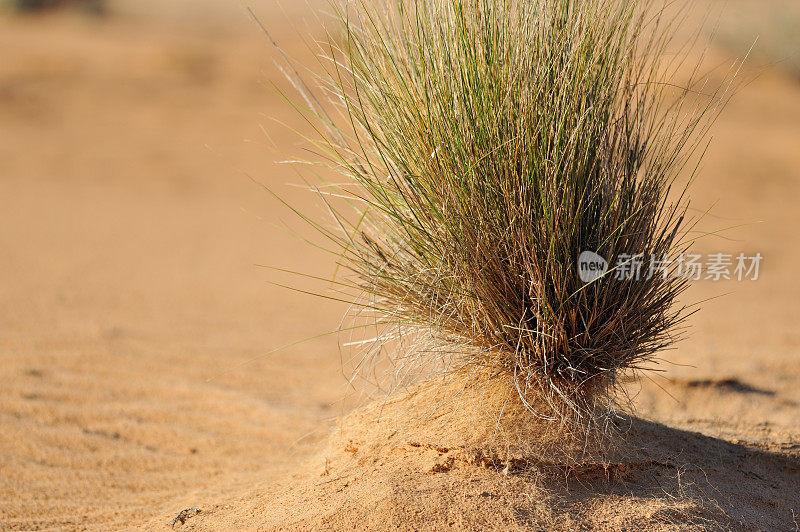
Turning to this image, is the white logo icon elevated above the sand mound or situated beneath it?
elevated above

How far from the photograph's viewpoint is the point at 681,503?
2.58 meters

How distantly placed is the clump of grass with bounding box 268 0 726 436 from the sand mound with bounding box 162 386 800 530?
0.22 metres

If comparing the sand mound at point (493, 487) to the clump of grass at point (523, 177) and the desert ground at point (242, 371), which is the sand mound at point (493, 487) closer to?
the desert ground at point (242, 371)

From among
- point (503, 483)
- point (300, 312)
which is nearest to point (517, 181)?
point (503, 483)

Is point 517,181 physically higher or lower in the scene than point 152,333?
higher

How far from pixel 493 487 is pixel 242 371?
3.08 m

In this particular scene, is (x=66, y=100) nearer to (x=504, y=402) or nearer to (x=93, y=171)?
(x=93, y=171)

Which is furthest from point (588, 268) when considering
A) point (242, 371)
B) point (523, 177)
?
point (242, 371)

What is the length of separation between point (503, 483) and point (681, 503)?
0.64 metres

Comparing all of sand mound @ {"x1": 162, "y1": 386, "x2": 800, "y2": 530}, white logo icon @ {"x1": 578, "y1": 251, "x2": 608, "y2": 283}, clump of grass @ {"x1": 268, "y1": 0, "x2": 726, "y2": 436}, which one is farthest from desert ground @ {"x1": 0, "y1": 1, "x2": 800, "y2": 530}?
white logo icon @ {"x1": 578, "y1": 251, "x2": 608, "y2": 283}

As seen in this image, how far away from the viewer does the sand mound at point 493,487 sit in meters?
2.42

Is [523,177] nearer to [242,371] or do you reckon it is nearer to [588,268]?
[588,268]

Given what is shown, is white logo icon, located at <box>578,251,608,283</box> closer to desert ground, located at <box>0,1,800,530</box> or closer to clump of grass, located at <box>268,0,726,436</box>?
clump of grass, located at <box>268,0,726,436</box>

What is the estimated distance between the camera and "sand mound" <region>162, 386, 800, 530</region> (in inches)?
95.3
